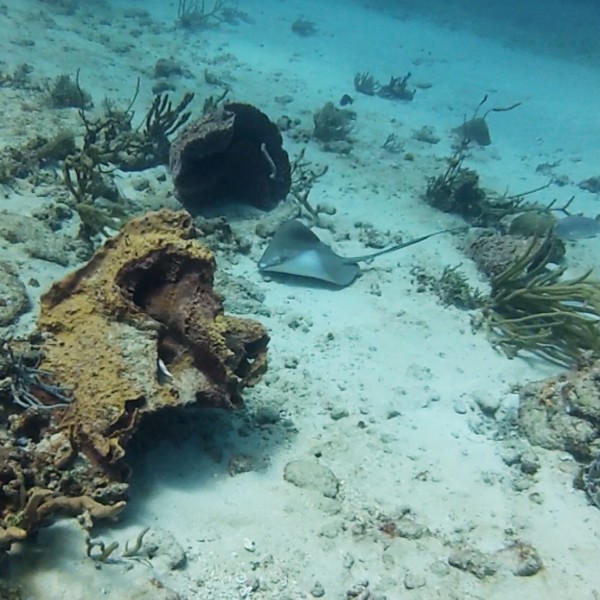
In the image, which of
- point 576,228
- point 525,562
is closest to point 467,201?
point 576,228

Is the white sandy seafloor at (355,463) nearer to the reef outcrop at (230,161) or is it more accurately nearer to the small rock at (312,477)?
the small rock at (312,477)

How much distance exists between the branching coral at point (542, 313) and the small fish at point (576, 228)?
6.83 ft

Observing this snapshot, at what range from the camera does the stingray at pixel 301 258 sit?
19.7 ft

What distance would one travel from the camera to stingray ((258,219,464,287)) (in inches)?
237

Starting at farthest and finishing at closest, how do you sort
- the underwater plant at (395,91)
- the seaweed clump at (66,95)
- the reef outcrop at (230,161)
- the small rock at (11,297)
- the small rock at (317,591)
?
the underwater plant at (395,91), the seaweed clump at (66,95), the reef outcrop at (230,161), the small rock at (11,297), the small rock at (317,591)

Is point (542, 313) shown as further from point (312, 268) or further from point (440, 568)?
point (440, 568)

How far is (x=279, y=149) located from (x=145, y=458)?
15.7 feet

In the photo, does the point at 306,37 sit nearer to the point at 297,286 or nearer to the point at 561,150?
the point at 561,150

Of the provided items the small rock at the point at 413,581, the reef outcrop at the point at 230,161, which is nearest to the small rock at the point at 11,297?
the reef outcrop at the point at 230,161

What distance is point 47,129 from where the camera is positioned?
26.2ft

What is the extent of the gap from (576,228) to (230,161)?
4.96 m

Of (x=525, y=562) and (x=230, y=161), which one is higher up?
(x=230, y=161)

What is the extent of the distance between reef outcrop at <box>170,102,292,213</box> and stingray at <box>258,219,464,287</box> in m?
1.29

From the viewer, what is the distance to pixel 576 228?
27.0 ft
